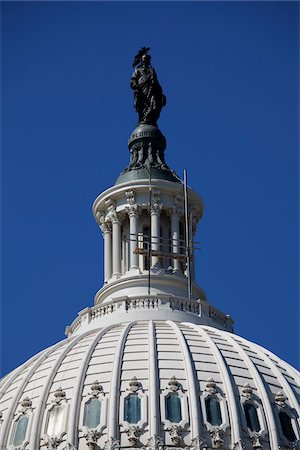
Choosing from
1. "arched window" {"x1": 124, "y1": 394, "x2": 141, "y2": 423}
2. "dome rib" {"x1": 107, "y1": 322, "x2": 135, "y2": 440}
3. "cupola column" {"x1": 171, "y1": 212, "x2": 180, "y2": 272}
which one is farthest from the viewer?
"cupola column" {"x1": 171, "y1": 212, "x2": 180, "y2": 272}

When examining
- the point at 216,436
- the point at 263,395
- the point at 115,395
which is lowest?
the point at 216,436

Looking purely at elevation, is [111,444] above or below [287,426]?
below

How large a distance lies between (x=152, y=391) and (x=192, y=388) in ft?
6.26

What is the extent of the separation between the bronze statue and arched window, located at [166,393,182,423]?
28.3m

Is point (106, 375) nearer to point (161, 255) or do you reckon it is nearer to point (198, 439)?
point (198, 439)

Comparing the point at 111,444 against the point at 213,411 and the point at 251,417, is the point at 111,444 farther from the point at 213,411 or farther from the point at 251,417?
the point at 251,417

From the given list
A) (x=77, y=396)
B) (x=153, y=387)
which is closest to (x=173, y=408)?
(x=153, y=387)

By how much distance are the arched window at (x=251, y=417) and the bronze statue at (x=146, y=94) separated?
28260mm

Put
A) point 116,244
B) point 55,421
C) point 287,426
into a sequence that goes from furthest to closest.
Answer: point 116,244 → point 287,426 → point 55,421

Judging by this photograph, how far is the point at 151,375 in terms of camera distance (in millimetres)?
82875

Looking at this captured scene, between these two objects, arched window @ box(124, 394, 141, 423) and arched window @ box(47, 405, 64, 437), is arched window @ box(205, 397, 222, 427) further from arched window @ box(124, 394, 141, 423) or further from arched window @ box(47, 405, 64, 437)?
arched window @ box(47, 405, 64, 437)


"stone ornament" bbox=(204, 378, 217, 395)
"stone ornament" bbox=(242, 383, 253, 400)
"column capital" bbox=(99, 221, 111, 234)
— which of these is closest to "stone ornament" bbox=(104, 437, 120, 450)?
"stone ornament" bbox=(204, 378, 217, 395)

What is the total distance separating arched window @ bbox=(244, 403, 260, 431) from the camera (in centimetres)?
8150

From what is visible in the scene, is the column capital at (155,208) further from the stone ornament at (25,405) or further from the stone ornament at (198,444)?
the stone ornament at (198,444)
